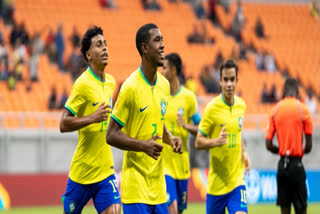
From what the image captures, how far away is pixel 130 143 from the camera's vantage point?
5.96m

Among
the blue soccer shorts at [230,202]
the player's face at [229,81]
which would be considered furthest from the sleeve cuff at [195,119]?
the blue soccer shorts at [230,202]

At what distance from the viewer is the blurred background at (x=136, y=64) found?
18359 mm

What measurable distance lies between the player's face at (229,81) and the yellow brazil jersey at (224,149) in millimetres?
195

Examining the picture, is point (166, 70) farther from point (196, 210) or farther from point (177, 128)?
point (196, 210)

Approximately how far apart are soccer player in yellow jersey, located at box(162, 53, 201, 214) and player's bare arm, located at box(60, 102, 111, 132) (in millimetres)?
2378

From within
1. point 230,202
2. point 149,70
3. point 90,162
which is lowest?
point 230,202

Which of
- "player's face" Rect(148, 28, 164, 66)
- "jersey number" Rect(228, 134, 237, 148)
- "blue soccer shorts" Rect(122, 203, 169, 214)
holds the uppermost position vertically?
"player's face" Rect(148, 28, 164, 66)

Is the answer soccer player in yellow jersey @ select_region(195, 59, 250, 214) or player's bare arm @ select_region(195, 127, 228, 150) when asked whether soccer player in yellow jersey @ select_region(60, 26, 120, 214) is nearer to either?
player's bare arm @ select_region(195, 127, 228, 150)

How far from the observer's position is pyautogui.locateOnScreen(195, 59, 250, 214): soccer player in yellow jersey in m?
8.51

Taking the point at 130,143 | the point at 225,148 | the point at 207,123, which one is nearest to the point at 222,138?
the point at 225,148

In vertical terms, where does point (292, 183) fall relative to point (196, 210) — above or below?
above

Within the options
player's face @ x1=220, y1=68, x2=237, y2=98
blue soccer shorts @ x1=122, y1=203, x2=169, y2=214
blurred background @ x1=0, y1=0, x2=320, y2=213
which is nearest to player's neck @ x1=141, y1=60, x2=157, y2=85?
blue soccer shorts @ x1=122, y1=203, x2=169, y2=214

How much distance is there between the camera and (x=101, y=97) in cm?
800

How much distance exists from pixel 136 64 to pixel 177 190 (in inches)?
809
